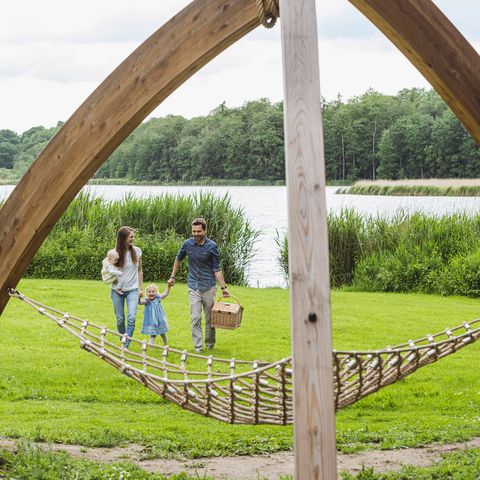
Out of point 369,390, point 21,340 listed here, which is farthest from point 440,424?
point 21,340

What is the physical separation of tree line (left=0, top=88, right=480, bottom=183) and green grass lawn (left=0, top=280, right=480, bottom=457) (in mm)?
16641

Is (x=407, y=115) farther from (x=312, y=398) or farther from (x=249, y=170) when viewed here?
(x=312, y=398)

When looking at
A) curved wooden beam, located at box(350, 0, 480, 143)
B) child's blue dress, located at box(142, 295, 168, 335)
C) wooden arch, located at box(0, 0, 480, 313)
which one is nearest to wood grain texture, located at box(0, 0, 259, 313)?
wooden arch, located at box(0, 0, 480, 313)

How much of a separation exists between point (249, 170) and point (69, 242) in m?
15.4

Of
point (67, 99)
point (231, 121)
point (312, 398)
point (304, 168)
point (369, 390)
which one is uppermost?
point (67, 99)

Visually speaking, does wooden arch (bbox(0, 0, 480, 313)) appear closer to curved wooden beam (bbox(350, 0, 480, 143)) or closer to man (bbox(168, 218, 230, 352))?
curved wooden beam (bbox(350, 0, 480, 143))

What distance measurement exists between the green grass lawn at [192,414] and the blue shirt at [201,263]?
0.76 m

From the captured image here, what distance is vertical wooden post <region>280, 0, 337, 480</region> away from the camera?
176 centimetres

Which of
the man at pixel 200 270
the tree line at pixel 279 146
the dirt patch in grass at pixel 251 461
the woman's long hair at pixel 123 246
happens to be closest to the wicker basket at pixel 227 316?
the man at pixel 200 270

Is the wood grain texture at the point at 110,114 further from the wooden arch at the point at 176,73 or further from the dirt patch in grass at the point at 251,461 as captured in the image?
the dirt patch in grass at the point at 251,461

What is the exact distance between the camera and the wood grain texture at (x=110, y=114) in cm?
264

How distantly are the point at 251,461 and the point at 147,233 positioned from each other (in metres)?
9.19

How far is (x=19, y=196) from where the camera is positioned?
10.2 feet

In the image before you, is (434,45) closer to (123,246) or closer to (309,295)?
(309,295)
